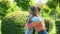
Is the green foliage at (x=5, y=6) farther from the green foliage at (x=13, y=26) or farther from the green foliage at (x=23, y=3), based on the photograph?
the green foliage at (x=13, y=26)

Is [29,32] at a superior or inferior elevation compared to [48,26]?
Answer: superior

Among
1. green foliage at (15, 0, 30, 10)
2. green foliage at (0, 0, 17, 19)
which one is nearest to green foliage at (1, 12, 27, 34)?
green foliage at (15, 0, 30, 10)

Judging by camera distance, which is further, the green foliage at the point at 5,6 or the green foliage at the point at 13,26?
the green foliage at the point at 5,6

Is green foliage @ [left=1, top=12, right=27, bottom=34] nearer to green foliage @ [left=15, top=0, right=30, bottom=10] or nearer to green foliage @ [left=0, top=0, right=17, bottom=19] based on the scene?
green foliage @ [left=15, top=0, right=30, bottom=10]

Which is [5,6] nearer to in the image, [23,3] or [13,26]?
[23,3]

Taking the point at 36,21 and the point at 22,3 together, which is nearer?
the point at 36,21

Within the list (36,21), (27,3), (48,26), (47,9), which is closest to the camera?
(36,21)

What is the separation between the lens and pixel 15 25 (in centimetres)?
1038

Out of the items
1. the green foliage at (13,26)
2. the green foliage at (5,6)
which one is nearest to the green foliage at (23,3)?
the green foliage at (5,6)

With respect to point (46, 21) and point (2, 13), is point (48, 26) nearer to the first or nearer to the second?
point (46, 21)

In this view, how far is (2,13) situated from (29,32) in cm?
1382

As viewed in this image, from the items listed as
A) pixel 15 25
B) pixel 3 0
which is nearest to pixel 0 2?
pixel 3 0


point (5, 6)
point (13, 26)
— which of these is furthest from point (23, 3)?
point (13, 26)

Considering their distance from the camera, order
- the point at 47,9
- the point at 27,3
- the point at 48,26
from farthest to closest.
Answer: the point at 47,9 → the point at 27,3 → the point at 48,26
